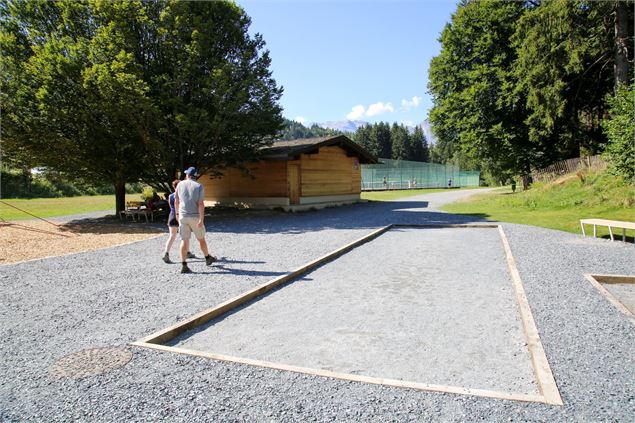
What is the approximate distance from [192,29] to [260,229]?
8.29m

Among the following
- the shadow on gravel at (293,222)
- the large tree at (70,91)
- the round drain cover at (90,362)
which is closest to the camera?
the round drain cover at (90,362)

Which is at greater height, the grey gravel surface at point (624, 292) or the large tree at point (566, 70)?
the large tree at point (566, 70)

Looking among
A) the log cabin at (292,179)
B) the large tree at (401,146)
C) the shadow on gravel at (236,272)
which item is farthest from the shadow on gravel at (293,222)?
the large tree at (401,146)

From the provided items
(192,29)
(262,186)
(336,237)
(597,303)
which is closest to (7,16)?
(192,29)

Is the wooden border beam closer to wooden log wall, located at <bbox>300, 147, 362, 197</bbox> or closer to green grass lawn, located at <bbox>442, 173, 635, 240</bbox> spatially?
green grass lawn, located at <bbox>442, 173, 635, 240</bbox>

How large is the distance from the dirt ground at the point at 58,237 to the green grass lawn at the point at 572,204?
13.8 m

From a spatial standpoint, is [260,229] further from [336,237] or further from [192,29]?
[192,29]

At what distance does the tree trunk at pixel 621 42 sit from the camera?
20.5 m

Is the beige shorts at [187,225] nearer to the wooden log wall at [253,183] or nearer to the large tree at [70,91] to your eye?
the large tree at [70,91]

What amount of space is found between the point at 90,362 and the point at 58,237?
390 inches

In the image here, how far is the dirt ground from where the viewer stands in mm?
9555

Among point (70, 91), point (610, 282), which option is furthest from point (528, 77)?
point (70, 91)

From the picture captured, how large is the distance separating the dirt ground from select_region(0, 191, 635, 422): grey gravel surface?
1.58 metres

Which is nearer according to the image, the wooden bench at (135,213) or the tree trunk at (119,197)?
the wooden bench at (135,213)
